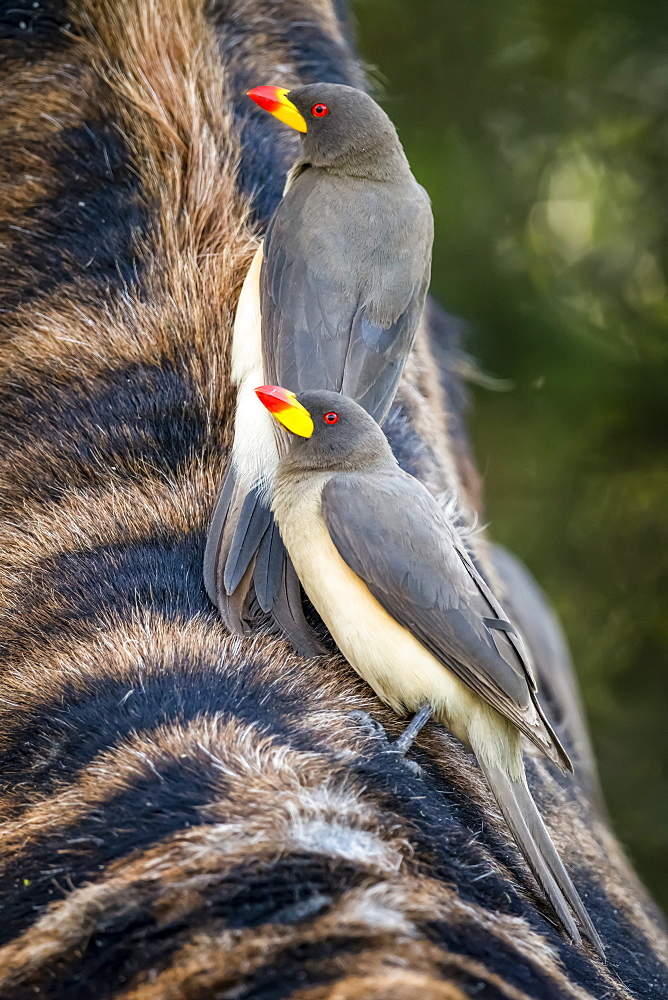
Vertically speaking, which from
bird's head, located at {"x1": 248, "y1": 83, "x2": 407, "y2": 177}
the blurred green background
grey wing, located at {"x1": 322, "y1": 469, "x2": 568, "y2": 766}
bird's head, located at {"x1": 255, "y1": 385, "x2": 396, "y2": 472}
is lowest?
the blurred green background

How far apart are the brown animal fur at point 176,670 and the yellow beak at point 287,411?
0.69ft

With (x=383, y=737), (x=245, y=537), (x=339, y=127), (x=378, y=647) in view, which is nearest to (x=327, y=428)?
(x=245, y=537)

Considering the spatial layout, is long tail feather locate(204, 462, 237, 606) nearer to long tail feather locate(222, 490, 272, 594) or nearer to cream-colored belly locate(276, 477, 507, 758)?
long tail feather locate(222, 490, 272, 594)

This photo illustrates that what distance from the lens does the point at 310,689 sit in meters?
1.54

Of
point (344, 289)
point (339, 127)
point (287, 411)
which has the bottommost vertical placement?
point (287, 411)

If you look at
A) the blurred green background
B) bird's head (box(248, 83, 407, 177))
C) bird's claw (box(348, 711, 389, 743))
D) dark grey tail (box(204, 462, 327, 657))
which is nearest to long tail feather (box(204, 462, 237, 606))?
dark grey tail (box(204, 462, 327, 657))

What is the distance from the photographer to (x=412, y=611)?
1.50m

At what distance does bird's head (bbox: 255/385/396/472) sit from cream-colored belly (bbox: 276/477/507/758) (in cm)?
9

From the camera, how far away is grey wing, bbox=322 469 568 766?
58.6 inches

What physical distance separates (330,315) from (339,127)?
1.31ft

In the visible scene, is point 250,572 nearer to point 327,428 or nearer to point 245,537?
point 245,537

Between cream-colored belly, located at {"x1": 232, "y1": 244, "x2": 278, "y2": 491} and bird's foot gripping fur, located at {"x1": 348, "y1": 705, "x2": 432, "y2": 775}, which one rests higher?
cream-colored belly, located at {"x1": 232, "y1": 244, "x2": 278, "y2": 491}

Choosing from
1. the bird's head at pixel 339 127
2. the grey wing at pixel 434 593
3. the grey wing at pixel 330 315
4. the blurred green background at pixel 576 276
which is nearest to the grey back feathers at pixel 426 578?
the grey wing at pixel 434 593

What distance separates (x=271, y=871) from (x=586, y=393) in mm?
3501
